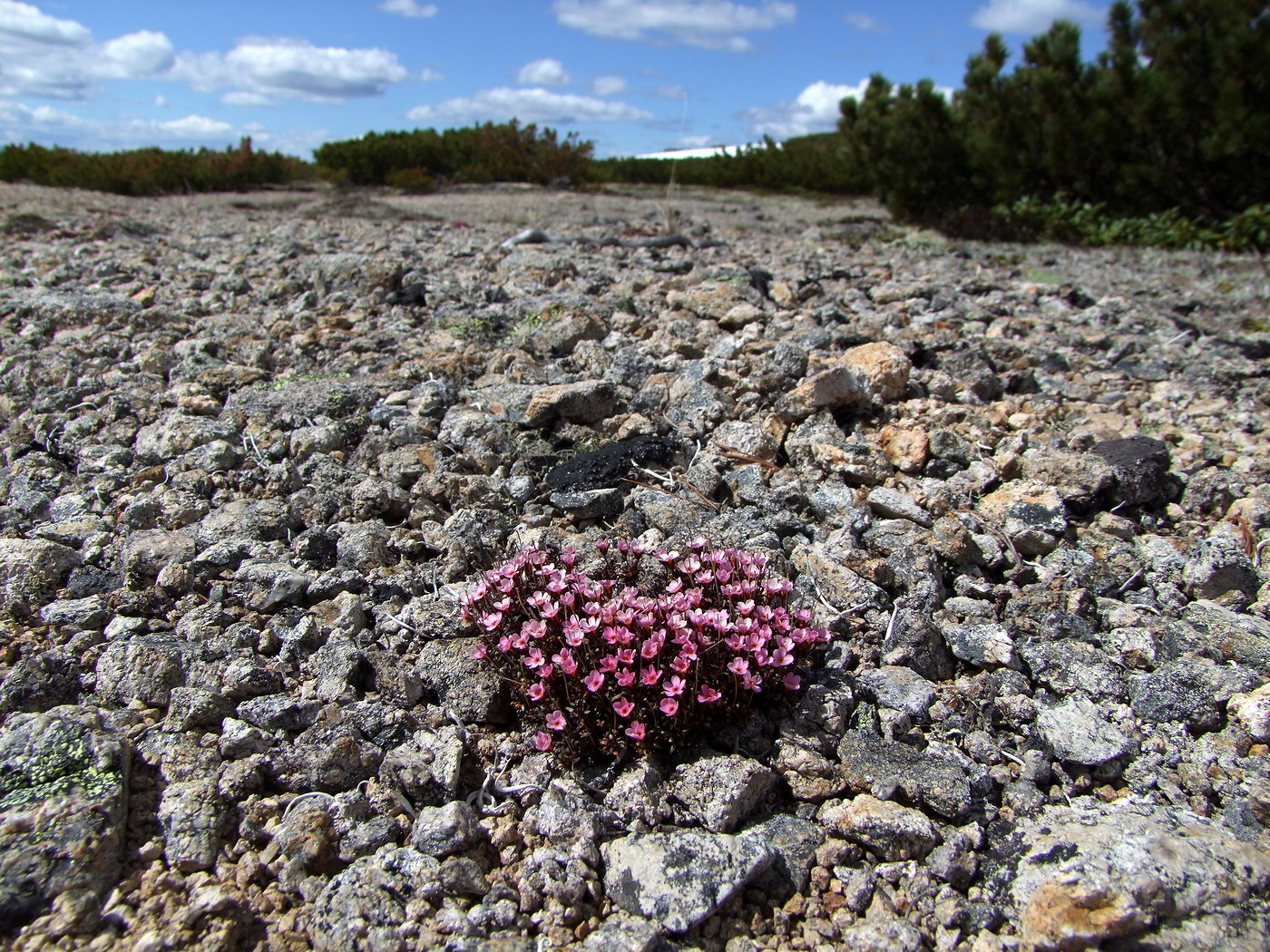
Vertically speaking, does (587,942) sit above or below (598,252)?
below

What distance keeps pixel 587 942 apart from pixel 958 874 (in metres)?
0.90

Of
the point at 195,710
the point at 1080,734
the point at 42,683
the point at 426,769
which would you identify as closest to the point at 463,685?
the point at 426,769

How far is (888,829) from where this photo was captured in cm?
221

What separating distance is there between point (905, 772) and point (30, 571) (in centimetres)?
298

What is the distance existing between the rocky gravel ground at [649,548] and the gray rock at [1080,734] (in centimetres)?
1

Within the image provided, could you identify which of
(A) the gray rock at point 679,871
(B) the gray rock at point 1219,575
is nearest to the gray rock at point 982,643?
(B) the gray rock at point 1219,575

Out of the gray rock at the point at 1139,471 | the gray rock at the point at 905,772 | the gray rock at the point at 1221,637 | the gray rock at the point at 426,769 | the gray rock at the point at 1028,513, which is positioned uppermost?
the gray rock at the point at 1139,471

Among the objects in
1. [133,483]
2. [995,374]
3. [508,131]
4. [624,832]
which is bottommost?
[624,832]

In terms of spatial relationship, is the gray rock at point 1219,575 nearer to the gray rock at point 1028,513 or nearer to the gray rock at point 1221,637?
the gray rock at point 1221,637

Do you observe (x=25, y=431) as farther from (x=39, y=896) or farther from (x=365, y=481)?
(x=39, y=896)

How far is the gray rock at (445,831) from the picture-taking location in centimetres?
219

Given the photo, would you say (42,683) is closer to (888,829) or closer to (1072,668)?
(888,829)

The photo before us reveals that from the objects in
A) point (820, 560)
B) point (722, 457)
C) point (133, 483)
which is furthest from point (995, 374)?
point (133, 483)

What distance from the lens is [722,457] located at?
3904 mm
